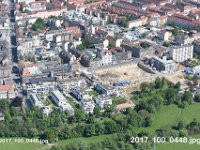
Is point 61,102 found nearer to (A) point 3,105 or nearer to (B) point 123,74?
(A) point 3,105

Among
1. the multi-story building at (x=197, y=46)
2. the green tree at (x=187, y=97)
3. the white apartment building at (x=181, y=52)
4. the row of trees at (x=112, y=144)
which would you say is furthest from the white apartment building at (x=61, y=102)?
the multi-story building at (x=197, y=46)

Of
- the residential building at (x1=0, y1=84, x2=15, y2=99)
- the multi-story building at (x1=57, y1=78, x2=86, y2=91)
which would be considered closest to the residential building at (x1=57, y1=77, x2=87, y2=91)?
the multi-story building at (x1=57, y1=78, x2=86, y2=91)

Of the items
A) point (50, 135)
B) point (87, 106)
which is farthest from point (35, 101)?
point (50, 135)

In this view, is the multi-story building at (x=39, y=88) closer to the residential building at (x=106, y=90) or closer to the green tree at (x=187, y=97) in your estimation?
the residential building at (x=106, y=90)

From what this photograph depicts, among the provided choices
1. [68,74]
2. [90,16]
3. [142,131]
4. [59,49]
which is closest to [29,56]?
[59,49]

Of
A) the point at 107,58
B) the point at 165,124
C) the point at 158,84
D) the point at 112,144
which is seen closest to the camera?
the point at 112,144
